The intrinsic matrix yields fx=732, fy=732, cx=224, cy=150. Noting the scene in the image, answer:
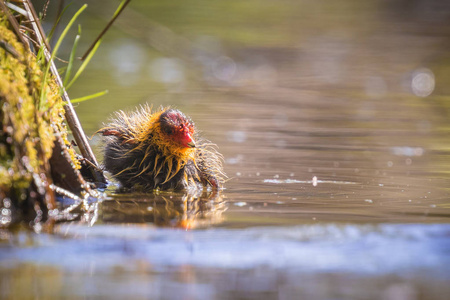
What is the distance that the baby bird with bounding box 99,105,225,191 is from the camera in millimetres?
5047

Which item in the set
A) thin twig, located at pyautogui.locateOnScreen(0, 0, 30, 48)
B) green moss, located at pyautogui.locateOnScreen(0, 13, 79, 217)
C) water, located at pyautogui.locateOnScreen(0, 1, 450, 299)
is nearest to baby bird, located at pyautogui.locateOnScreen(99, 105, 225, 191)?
water, located at pyautogui.locateOnScreen(0, 1, 450, 299)

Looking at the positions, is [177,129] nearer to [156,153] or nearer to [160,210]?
[156,153]

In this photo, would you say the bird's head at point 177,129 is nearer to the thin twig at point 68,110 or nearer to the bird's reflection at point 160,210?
the bird's reflection at point 160,210

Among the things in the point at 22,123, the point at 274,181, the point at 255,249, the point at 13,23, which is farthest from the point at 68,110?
the point at 255,249

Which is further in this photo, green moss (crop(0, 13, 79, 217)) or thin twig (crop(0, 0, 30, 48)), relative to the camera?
thin twig (crop(0, 0, 30, 48))

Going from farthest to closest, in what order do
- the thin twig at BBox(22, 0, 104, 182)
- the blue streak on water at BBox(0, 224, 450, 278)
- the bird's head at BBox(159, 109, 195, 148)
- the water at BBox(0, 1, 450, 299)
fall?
the bird's head at BBox(159, 109, 195, 148) < the thin twig at BBox(22, 0, 104, 182) < the blue streak on water at BBox(0, 224, 450, 278) < the water at BBox(0, 1, 450, 299)

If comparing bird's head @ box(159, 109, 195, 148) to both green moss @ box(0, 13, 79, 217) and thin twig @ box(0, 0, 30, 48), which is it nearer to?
green moss @ box(0, 13, 79, 217)

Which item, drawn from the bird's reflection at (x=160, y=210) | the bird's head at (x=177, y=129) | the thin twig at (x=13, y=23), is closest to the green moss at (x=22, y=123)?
the thin twig at (x=13, y=23)

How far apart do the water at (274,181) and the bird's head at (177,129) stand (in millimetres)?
386

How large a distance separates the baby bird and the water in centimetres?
20

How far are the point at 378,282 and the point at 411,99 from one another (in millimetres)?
8516

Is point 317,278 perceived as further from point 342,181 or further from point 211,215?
point 342,181

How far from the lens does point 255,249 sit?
329cm

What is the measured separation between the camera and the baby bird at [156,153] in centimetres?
505
